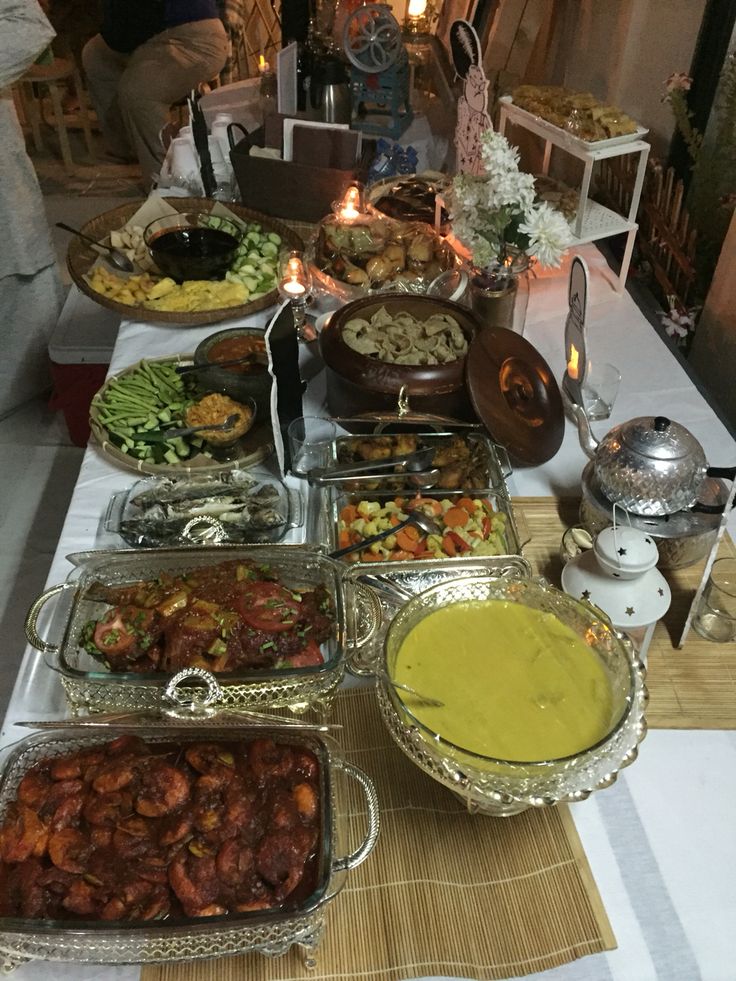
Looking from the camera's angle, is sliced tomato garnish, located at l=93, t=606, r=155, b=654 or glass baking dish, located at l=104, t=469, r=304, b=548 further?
glass baking dish, located at l=104, t=469, r=304, b=548

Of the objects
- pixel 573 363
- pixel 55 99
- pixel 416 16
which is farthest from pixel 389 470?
pixel 55 99

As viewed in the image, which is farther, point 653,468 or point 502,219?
point 502,219

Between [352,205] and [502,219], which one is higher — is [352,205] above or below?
below

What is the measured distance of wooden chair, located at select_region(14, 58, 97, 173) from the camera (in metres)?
4.32

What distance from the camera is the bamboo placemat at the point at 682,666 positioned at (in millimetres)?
965

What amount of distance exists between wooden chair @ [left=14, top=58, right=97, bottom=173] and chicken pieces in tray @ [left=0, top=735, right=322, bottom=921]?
465 cm

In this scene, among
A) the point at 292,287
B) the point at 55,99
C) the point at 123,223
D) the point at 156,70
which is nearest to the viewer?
the point at 292,287

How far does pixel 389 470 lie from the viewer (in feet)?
4.00

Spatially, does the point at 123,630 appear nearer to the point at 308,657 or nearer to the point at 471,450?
the point at 308,657

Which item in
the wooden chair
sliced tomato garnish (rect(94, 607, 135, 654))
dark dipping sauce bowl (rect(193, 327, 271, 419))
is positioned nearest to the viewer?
sliced tomato garnish (rect(94, 607, 135, 654))

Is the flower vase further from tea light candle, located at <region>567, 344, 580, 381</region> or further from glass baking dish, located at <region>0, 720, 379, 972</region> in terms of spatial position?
glass baking dish, located at <region>0, 720, 379, 972</region>

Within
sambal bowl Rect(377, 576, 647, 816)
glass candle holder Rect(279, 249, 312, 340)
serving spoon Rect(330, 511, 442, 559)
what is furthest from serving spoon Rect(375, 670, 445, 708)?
glass candle holder Rect(279, 249, 312, 340)

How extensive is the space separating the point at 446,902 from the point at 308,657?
31 cm

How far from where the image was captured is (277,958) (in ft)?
2.41
